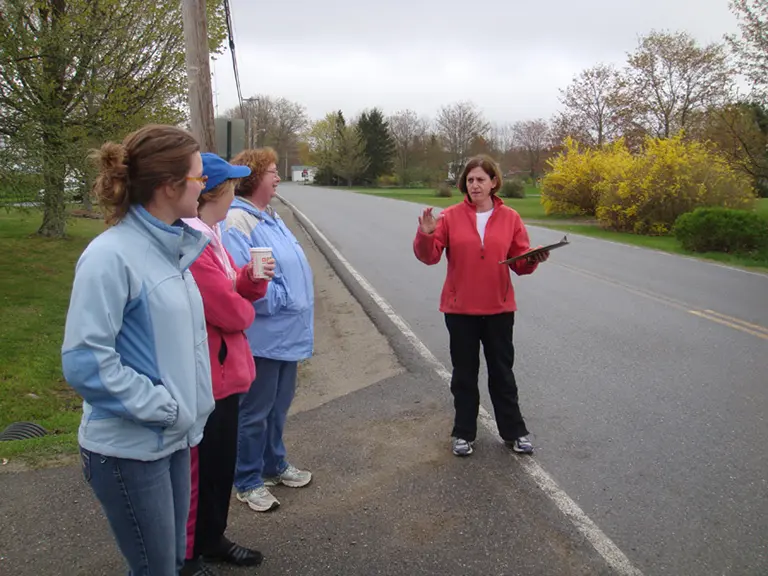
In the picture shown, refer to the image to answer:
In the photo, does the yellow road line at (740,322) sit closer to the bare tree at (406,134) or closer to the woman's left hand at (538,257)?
the woman's left hand at (538,257)

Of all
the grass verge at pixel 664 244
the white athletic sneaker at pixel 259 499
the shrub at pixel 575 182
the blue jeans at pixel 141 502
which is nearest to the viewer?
the blue jeans at pixel 141 502

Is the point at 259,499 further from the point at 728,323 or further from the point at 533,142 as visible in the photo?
the point at 533,142

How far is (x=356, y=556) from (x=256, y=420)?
88 cm

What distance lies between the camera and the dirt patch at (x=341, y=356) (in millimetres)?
5898

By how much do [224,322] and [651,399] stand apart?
410cm

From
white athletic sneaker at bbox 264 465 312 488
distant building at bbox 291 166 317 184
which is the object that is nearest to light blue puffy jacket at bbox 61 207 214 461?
white athletic sneaker at bbox 264 465 312 488

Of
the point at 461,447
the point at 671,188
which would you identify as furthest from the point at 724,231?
the point at 461,447

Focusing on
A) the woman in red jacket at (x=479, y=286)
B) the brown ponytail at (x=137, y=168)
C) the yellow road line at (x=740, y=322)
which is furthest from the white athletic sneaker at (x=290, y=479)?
the yellow road line at (x=740, y=322)

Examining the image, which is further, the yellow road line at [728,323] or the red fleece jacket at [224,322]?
the yellow road line at [728,323]

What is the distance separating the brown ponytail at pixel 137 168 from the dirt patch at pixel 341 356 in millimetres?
3444

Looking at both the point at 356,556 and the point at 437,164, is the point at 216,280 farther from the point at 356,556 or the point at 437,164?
the point at 437,164

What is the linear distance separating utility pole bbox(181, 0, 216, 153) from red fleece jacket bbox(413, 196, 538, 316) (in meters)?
4.98

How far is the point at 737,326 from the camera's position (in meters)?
8.23

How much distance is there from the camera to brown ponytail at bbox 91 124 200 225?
6.88 feet
